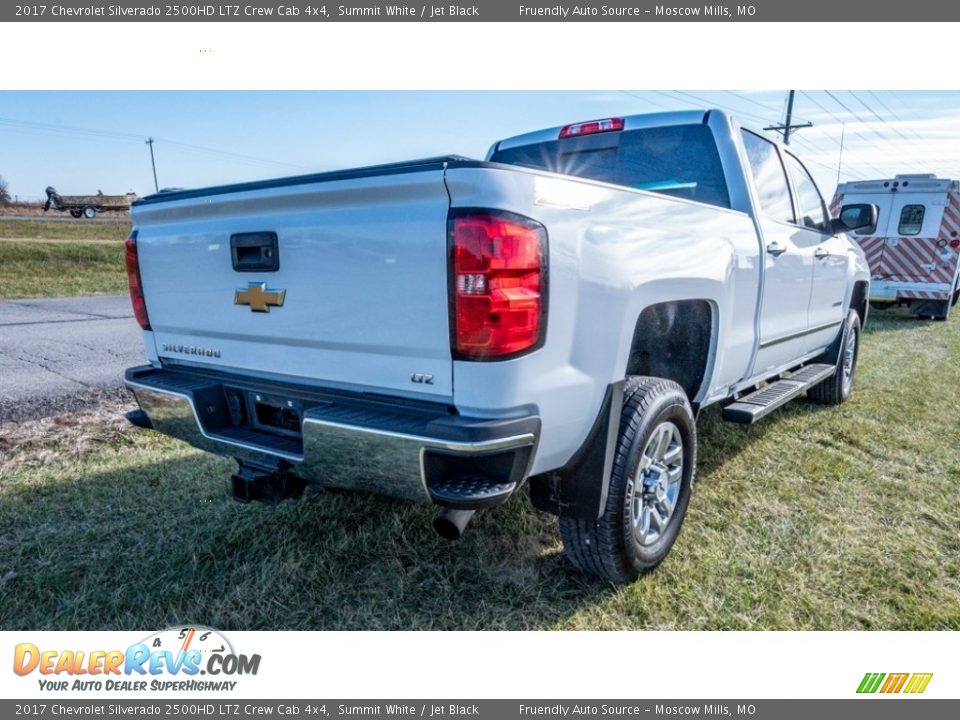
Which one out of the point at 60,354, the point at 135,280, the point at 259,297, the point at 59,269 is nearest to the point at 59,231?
the point at 59,269

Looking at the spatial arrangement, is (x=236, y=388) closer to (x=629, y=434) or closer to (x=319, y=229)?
(x=319, y=229)

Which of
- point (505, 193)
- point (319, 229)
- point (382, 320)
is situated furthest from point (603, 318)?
point (319, 229)

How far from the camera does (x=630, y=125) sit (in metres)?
3.53

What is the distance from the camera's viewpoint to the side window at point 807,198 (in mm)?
4355

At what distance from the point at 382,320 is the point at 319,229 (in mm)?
422

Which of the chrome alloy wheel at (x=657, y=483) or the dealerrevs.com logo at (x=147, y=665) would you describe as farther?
the chrome alloy wheel at (x=657, y=483)

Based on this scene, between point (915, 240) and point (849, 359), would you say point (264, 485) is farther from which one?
point (915, 240)

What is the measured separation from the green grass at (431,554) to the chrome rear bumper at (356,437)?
612 millimetres

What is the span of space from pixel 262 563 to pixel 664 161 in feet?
9.77

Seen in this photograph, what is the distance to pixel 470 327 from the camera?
190 cm

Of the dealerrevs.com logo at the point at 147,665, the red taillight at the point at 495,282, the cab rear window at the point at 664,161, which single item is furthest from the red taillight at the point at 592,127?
the dealerrevs.com logo at the point at 147,665

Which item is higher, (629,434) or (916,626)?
(629,434)

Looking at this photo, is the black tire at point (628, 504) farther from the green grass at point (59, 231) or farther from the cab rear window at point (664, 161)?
the green grass at point (59, 231)

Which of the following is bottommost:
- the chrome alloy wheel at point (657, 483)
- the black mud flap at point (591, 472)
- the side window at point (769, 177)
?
the chrome alloy wheel at point (657, 483)
